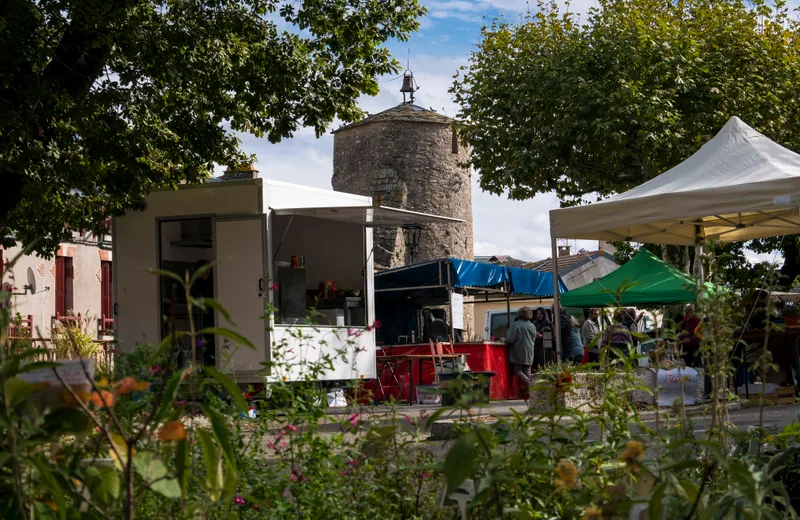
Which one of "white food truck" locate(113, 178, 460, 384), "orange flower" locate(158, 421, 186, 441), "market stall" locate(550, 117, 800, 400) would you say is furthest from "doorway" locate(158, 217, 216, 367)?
"orange flower" locate(158, 421, 186, 441)

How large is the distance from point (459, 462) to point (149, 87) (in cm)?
1145

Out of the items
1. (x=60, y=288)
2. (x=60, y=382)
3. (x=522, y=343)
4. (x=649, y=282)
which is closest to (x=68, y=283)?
(x=60, y=288)

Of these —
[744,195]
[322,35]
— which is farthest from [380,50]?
[744,195]

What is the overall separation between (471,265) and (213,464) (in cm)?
1701

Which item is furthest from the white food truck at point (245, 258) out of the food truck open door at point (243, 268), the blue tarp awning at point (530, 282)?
the blue tarp awning at point (530, 282)

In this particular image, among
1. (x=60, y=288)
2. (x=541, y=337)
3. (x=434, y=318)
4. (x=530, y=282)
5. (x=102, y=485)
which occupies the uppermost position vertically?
(x=60, y=288)

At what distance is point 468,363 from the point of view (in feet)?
55.4

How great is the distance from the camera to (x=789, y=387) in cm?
1255

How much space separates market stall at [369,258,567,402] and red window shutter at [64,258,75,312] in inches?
372

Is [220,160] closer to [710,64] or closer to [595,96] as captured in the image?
[595,96]

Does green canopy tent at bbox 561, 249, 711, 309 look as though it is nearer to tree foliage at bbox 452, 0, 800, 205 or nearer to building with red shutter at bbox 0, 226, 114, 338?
tree foliage at bbox 452, 0, 800, 205

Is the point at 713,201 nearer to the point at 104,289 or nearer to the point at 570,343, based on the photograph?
the point at 570,343

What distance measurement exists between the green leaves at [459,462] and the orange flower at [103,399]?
536mm

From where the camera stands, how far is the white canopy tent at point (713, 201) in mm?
9859
